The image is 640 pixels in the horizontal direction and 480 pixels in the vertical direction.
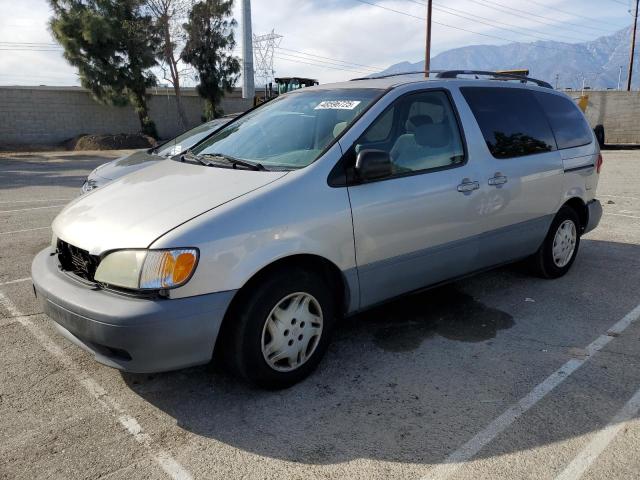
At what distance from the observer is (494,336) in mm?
3941

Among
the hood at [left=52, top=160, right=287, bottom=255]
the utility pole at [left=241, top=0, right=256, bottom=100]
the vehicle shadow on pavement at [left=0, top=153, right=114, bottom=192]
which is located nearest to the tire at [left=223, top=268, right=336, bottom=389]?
the hood at [left=52, top=160, right=287, bottom=255]

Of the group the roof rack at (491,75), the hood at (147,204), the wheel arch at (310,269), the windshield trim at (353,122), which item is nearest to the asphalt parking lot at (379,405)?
the wheel arch at (310,269)

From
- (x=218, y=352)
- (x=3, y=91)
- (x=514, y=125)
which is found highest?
(x=3, y=91)

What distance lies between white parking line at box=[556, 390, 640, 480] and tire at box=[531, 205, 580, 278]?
79.7 inches

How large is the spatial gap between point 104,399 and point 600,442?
272cm

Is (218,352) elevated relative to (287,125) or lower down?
lower down

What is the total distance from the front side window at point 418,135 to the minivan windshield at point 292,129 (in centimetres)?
18

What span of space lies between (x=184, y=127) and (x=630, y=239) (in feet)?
96.1

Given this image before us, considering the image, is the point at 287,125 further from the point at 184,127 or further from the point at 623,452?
the point at 184,127

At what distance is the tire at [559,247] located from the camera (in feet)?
16.4

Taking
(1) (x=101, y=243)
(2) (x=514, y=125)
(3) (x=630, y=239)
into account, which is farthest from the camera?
(3) (x=630, y=239)

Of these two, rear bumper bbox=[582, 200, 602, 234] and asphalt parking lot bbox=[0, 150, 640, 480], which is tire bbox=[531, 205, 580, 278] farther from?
asphalt parking lot bbox=[0, 150, 640, 480]

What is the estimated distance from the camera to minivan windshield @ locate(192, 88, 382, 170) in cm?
347

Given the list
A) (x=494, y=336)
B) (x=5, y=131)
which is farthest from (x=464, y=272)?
(x=5, y=131)
